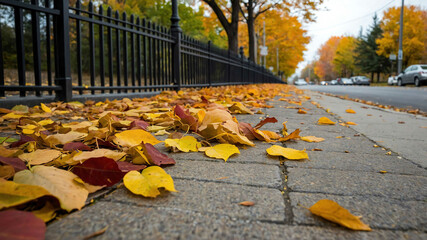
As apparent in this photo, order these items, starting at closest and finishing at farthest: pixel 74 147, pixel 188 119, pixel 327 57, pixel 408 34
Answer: pixel 74 147 → pixel 188 119 → pixel 408 34 → pixel 327 57

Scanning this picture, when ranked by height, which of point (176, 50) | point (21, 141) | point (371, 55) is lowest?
point (21, 141)

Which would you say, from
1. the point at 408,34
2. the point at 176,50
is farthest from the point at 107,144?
the point at 408,34

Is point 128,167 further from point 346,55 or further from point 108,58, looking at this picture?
point 346,55

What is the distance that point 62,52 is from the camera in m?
3.61

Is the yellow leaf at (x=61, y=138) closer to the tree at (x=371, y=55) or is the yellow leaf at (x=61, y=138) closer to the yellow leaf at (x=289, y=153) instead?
the yellow leaf at (x=289, y=153)

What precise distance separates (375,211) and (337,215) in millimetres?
169

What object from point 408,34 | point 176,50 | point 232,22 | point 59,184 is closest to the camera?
point 59,184

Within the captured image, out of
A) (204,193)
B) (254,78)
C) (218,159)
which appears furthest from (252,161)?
(254,78)

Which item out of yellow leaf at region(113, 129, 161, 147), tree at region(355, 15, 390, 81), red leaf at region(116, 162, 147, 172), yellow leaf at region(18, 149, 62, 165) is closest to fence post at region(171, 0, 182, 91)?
yellow leaf at region(113, 129, 161, 147)

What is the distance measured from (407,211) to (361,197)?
13 centimetres

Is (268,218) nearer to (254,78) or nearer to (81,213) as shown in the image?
(81,213)

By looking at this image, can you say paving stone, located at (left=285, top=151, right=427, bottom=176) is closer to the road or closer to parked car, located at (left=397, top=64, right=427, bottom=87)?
the road

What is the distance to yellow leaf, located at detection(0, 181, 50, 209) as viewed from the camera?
29.5 inches

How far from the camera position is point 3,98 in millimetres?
3031
